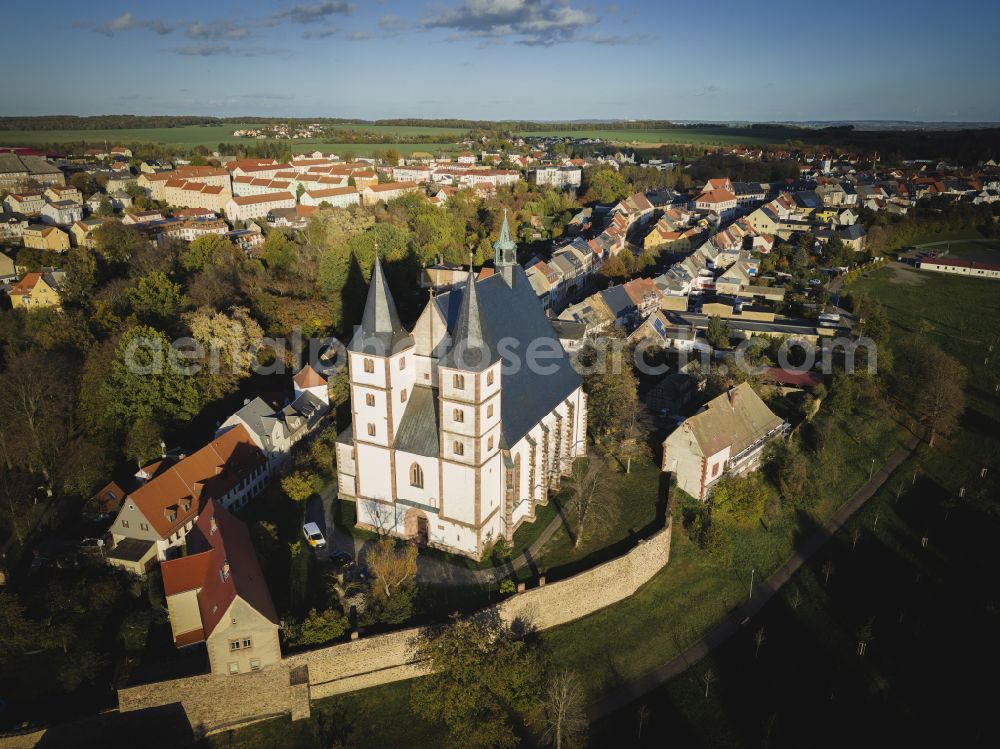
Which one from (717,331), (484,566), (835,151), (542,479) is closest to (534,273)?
(717,331)

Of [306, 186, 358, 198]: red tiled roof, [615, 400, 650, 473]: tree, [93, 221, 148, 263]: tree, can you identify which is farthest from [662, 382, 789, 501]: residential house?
[306, 186, 358, 198]: red tiled roof

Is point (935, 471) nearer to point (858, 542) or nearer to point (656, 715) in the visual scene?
point (858, 542)

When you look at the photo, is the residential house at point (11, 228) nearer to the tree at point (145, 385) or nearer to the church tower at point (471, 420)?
the tree at point (145, 385)

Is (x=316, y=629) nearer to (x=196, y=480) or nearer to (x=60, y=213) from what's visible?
(x=196, y=480)

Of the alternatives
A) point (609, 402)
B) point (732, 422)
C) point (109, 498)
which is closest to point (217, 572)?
point (109, 498)

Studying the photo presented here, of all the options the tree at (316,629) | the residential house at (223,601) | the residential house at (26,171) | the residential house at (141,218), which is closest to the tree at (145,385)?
the residential house at (223,601)
